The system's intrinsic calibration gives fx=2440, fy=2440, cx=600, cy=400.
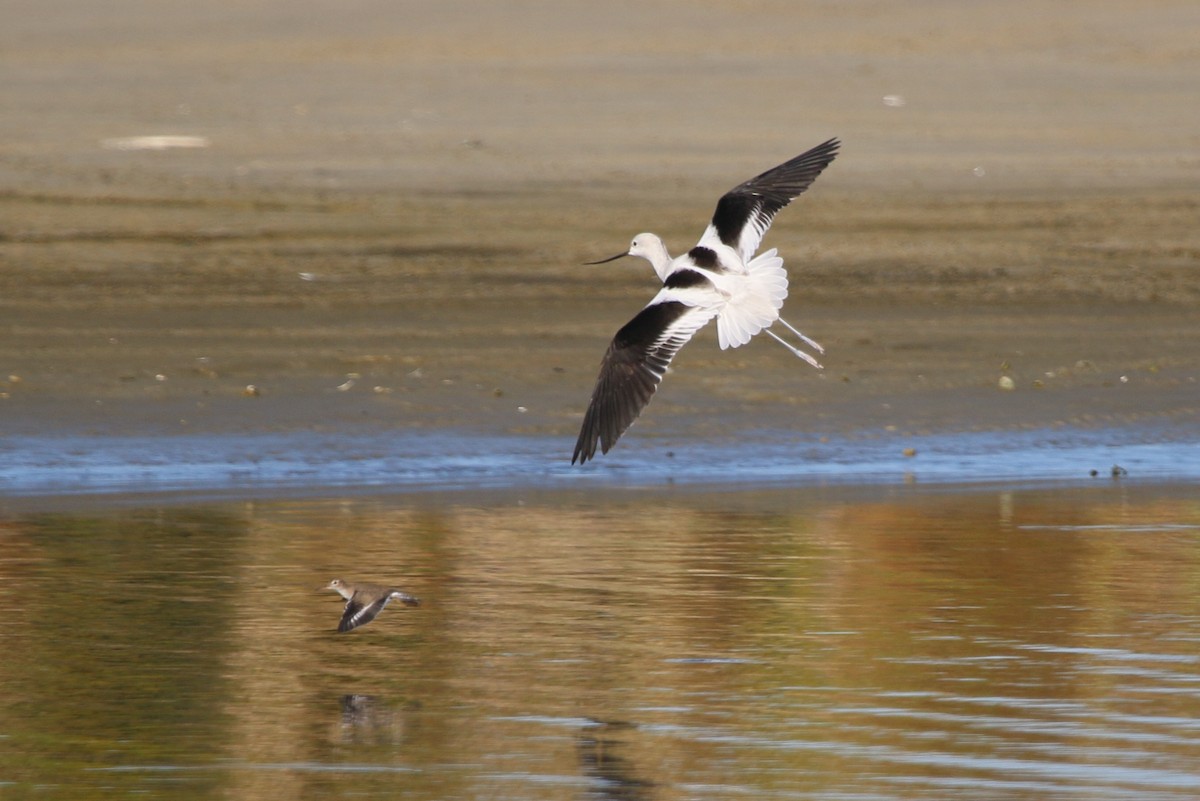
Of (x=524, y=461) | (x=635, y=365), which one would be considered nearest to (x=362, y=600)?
(x=635, y=365)

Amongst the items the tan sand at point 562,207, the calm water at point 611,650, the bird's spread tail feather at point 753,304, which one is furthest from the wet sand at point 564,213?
the bird's spread tail feather at point 753,304

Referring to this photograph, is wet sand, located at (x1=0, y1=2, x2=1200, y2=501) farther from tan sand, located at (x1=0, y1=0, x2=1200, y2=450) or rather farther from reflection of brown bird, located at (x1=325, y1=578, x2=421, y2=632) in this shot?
reflection of brown bird, located at (x1=325, y1=578, x2=421, y2=632)

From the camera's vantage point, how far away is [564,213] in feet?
53.5

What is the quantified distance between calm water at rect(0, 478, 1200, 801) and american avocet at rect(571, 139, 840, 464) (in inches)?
23.0

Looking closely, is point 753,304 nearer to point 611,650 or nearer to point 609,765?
point 611,650

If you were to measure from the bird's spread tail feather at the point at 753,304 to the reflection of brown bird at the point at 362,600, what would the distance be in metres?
1.81

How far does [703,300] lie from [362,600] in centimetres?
215

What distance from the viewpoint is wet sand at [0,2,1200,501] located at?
12062 mm

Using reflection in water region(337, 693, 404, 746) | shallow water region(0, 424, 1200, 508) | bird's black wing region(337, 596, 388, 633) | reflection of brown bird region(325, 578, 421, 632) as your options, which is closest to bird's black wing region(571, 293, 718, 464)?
reflection of brown bird region(325, 578, 421, 632)

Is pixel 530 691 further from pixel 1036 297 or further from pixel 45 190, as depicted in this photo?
pixel 45 190

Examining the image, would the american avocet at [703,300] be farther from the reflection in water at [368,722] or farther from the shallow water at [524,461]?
the reflection in water at [368,722]

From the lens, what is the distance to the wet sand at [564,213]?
475 inches

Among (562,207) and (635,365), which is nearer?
(635,365)

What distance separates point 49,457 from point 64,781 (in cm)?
525
